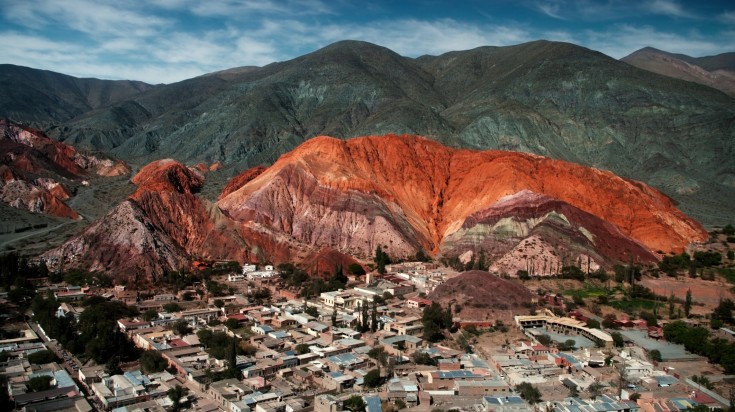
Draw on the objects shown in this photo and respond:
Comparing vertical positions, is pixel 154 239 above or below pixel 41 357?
above

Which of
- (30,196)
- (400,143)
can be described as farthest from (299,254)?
(30,196)

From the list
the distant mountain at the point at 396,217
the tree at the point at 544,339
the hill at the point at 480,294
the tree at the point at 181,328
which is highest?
the distant mountain at the point at 396,217

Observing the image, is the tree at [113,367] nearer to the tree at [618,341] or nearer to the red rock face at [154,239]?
the red rock face at [154,239]

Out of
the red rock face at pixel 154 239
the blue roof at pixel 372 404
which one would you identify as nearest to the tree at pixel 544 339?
the blue roof at pixel 372 404

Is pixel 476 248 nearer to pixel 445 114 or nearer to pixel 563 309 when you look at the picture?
pixel 563 309

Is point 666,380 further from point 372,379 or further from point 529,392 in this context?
point 372,379

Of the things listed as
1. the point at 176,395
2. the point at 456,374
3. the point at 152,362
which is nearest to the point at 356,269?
the point at 456,374
